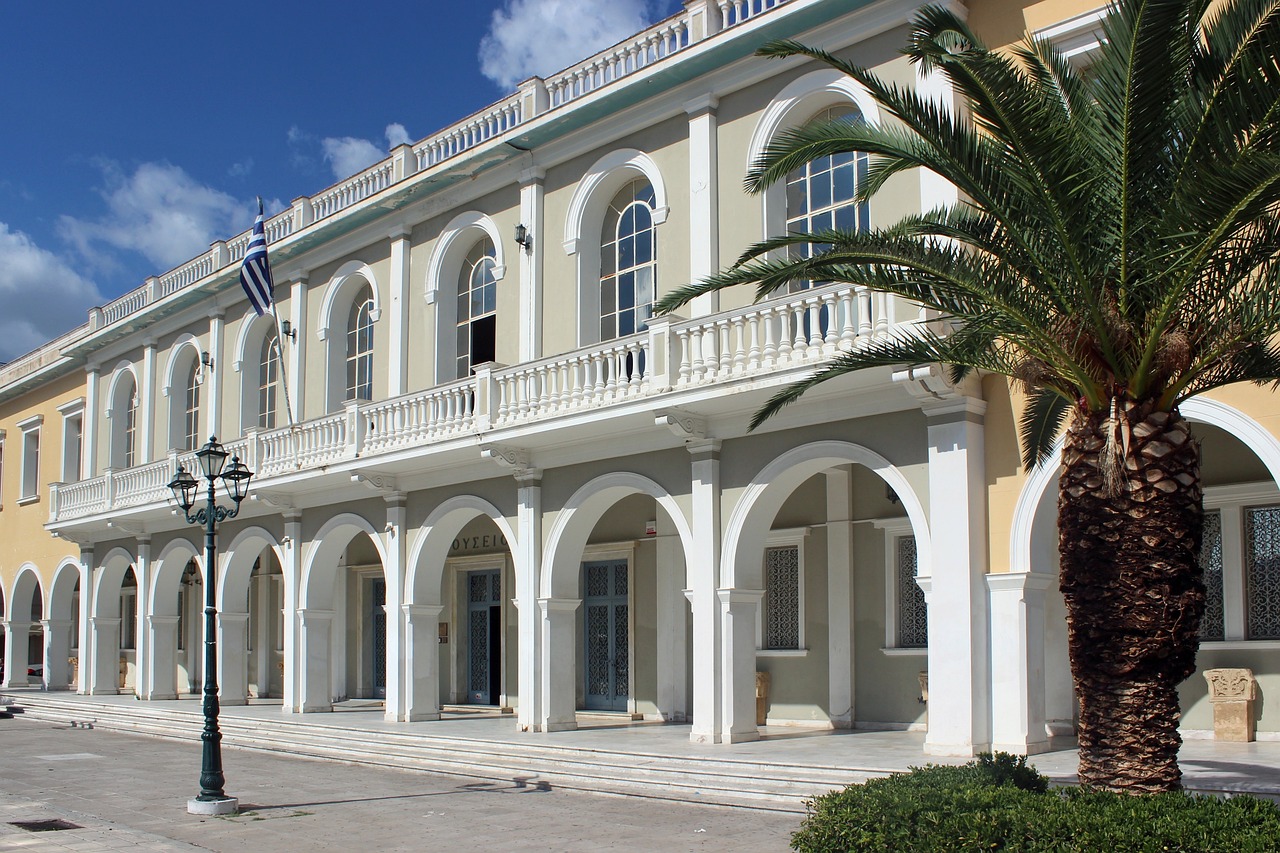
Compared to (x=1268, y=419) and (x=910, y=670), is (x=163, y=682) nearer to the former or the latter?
(x=910, y=670)

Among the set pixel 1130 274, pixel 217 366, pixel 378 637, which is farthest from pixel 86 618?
pixel 1130 274

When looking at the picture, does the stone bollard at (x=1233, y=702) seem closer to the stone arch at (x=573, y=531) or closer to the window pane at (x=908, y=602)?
the window pane at (x=908, y=602)

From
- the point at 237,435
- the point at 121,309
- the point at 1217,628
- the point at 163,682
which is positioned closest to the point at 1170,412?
the point at 1217,628

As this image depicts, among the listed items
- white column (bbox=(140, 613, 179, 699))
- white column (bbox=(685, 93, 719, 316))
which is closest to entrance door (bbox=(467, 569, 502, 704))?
white column (bbox=(140, 613, 179, 699))

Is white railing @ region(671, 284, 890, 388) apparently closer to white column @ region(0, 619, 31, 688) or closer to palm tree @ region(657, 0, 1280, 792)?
palm tree @ region(657, 0, 1280, 792)

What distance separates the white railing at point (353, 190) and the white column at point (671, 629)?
25.6 ft

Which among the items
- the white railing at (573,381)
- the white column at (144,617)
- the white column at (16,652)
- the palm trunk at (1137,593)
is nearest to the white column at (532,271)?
the white railing at (573,381)

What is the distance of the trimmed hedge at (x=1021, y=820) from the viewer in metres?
6.85

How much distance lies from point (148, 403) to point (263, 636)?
5.91 m

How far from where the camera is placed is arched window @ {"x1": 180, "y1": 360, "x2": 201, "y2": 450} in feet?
93.5

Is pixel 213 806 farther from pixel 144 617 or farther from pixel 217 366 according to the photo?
pixel 144 617

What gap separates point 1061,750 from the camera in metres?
13.7

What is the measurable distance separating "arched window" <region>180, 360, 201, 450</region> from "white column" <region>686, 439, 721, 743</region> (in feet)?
53.2

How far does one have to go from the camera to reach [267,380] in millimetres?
26188
